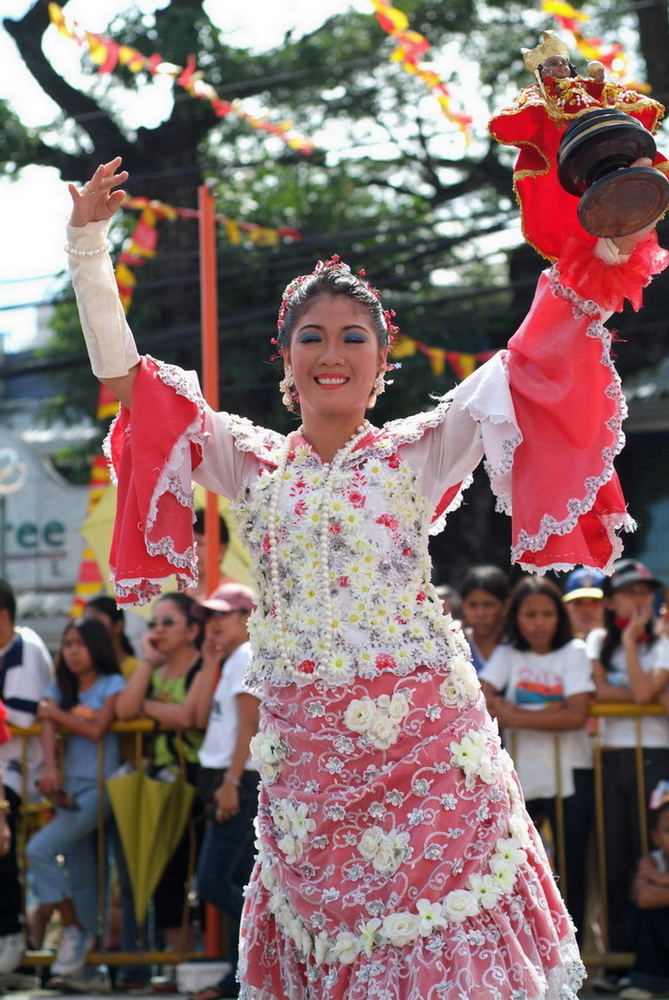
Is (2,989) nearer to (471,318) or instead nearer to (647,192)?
(647,192)

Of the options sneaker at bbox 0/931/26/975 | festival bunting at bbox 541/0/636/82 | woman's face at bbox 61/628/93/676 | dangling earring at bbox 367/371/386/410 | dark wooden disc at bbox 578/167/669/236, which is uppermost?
festival bunting at bbox 541/0/636/82

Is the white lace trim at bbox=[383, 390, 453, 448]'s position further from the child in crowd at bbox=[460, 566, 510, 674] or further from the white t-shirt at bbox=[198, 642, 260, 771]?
the child in crowd at bbox=[460, 566, 510, 674]

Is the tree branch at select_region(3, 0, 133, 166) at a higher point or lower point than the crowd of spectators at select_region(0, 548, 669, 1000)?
higher

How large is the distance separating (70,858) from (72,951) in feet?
1.31

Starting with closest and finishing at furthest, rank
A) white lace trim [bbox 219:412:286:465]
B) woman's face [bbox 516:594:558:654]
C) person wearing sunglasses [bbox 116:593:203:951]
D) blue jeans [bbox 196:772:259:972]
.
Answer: white lace trim [bbox 219:412:286:465] < blue jeans [bbox 196:772:259:972] < woman's face [bbox 516:594:558:654] < person wearing sunglasses [bbox 116:593:203:951]

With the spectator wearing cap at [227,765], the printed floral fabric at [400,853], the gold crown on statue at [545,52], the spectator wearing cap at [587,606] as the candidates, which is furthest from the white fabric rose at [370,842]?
the spectator wearing cap at [587,606]

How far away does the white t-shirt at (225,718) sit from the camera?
5977 millimetres

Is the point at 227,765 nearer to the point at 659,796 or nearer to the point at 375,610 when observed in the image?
the point at 659,796

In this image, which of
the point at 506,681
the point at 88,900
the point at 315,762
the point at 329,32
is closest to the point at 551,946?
the point at 315,762

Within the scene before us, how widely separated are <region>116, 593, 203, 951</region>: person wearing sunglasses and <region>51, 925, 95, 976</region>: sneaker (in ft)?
1.06

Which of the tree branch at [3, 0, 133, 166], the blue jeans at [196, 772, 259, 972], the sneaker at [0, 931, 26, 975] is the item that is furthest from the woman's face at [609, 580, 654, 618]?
the tree branch at [3, 0, 133, 166]

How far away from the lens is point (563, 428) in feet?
10.5

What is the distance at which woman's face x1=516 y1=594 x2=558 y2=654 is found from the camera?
20.4 feet

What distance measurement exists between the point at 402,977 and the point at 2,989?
12.1 ft
